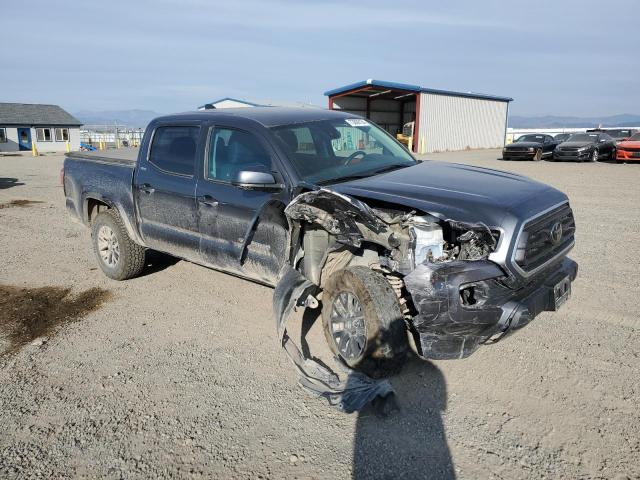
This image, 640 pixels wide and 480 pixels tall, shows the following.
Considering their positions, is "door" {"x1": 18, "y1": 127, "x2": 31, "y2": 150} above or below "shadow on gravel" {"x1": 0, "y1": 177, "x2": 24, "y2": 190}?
above

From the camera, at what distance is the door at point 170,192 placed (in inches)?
197

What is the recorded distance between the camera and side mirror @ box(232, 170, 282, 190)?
393cm

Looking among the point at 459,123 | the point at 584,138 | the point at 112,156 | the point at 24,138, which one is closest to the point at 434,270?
the point at 112,156

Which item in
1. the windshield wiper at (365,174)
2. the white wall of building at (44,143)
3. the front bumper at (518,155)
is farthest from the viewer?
the white wall of building at (44,143)

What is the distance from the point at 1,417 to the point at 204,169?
8.28ft

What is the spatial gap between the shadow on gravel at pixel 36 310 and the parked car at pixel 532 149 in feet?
75.1

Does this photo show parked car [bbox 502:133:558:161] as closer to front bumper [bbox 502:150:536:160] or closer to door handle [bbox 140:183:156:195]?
front bumper [bbox 502:150:536:160]

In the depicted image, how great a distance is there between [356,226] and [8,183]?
16.5 metres

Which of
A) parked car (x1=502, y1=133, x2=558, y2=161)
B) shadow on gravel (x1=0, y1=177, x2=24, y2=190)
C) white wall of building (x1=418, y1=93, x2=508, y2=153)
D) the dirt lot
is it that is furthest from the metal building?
the dirt lot

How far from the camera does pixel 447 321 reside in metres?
3.31

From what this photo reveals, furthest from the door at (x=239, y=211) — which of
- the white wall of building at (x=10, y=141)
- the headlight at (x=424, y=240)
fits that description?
the white wall of building at (x=10, y=141)

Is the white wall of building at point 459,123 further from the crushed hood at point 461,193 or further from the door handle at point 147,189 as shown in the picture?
the crushed hood at point 461,193

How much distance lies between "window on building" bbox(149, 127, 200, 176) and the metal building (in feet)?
92.7

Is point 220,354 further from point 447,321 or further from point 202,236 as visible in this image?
point 447,321
